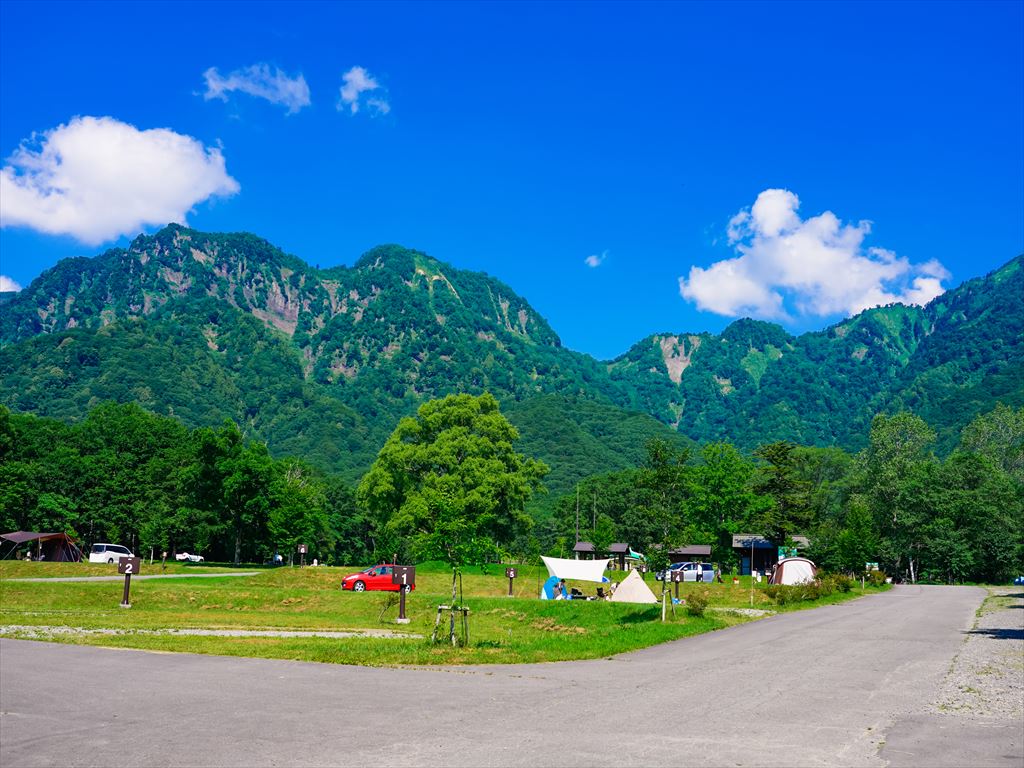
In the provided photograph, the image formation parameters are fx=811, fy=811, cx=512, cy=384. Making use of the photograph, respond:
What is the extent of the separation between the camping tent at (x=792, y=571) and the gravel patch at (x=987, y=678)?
27486 millimetres

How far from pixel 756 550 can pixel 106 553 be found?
59.9 m

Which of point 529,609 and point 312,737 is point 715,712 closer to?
point 312,737

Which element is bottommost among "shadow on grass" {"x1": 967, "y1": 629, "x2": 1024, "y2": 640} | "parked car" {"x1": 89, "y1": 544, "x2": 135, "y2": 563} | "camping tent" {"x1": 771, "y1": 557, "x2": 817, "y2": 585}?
"camping tent" {"x1": 771, "y1": 557, "x2": 817, "y2": 585}

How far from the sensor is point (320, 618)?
30938mm

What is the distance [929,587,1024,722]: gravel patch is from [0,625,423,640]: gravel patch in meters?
13.6

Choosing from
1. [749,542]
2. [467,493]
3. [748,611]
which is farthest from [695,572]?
[748,611]

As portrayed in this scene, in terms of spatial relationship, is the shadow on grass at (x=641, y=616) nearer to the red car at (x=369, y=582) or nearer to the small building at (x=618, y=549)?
the red car at (x=369, y=582)

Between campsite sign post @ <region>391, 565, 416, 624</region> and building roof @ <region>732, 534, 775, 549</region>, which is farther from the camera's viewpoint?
building roof @ <region>732, 534, 775, 549</region>

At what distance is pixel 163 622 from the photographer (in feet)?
90.2

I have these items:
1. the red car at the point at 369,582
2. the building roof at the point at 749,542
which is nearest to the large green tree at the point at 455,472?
the red car at the point at 369,582

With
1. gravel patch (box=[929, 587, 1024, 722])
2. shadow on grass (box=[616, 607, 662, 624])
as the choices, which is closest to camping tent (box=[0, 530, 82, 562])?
shadow on grass (box=[616, 607, 662, 624])

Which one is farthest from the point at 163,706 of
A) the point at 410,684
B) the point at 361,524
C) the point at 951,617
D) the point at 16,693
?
the point at 361,524

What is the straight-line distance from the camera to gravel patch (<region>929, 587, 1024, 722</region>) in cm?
1262

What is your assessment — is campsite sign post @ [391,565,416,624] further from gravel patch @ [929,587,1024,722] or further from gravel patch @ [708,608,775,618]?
gravel patch @ [929,587,1024,722]
